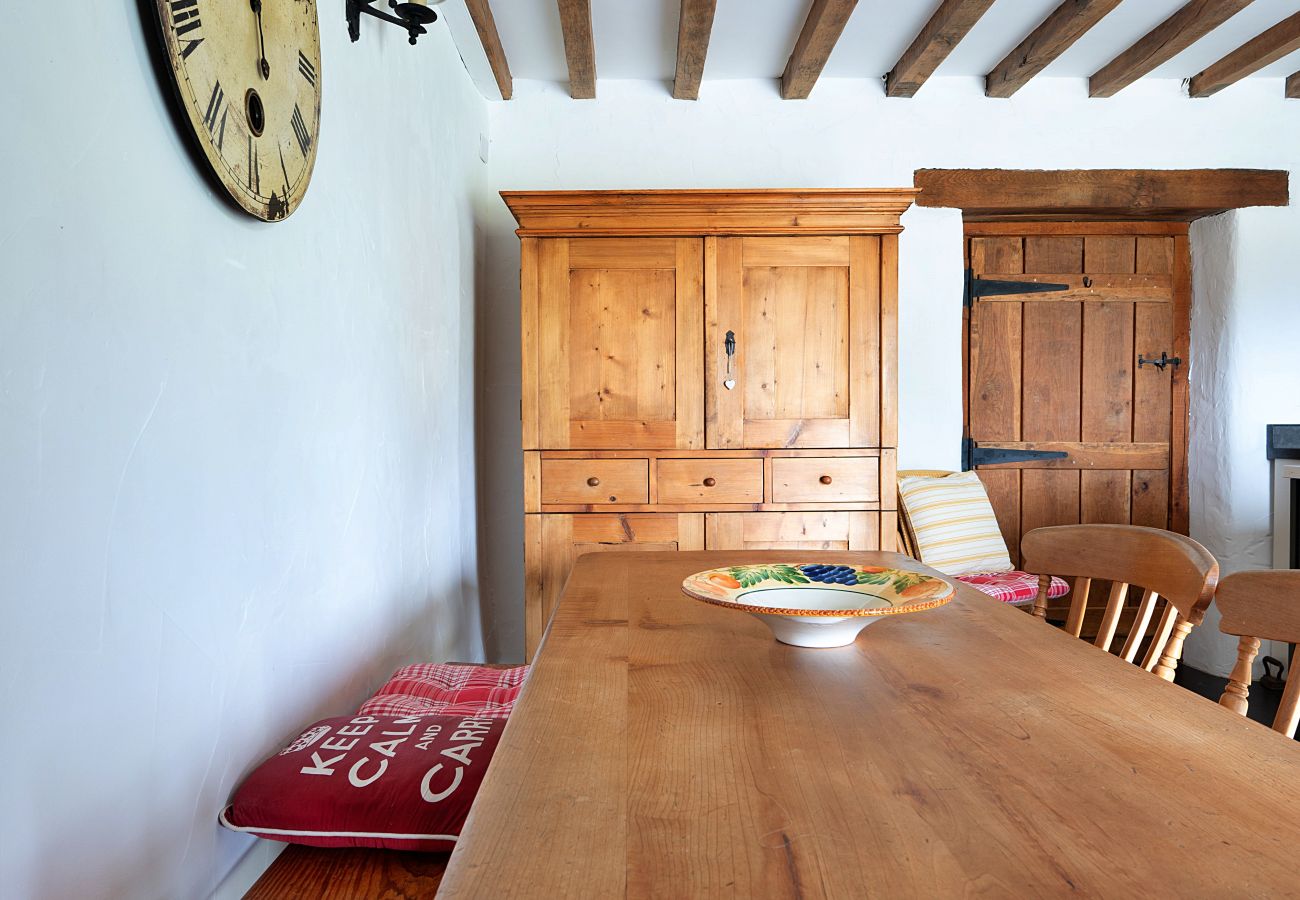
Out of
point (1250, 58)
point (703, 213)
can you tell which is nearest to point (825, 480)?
point (703, 213)

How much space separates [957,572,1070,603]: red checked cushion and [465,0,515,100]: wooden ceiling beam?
2.51m

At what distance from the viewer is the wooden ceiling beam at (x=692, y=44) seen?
2.68 m

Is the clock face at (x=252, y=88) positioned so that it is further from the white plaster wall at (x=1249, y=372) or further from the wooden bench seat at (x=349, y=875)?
the white plaster wall at (x=1249, y=372)

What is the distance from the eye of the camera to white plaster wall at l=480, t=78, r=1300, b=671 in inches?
137

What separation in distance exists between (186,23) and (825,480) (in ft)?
7.40

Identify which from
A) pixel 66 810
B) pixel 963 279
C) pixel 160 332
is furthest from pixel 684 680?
pixel 963 279

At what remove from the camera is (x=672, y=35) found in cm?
305

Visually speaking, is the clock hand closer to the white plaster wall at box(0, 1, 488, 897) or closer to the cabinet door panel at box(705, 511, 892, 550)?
Result: the white plaster wall at box(0, 1, 488, 897)

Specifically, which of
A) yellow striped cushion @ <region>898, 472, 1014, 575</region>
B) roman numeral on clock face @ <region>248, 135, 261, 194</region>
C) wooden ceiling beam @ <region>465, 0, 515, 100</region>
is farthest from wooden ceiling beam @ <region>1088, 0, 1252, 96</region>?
roman numeral on clock face @ <region>248, 135, 261, 194</region>

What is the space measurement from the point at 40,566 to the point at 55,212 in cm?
36

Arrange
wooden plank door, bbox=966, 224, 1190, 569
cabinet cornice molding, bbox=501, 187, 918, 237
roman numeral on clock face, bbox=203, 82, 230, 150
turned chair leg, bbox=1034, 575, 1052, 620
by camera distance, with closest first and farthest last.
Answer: roman numeral on clock face, bbox=203, 82, 230, 150
turned chair leg, bbox=1034, 575, 1052, 620
cabinet cornice molding, bbox=501, 187, 918, 237
wooden plank door, bbox=966, 224, 1190, 569

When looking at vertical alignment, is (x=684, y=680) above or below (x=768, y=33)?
below

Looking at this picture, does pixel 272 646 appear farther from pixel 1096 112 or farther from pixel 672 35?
pixel 1096 112

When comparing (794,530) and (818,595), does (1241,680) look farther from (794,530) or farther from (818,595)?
(794,530)
